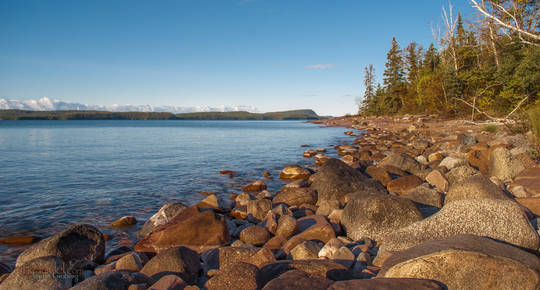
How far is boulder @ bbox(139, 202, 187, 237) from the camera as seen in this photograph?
693 centimetres

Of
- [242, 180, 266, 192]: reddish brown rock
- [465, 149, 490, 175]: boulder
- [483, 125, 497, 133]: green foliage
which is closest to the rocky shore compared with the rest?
[465, 149, 490, 175]: boulder

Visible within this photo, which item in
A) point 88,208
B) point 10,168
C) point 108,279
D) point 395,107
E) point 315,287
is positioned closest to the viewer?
point 315,287

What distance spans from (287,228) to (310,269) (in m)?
2.32

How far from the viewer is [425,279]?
296cm

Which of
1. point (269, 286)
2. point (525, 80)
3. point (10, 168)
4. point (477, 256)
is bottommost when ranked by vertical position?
point (10, 168)

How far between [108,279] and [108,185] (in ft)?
31.2

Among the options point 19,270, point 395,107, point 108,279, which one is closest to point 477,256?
point 108,279

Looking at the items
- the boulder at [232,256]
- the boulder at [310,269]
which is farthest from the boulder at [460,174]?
the boulder at [232,256]

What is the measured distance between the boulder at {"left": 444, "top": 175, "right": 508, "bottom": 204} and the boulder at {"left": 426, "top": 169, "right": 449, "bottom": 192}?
1965 millimetres

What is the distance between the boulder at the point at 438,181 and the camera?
8562mm

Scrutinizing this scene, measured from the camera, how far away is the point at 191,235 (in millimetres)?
5887

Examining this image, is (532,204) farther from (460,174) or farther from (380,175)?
(380,175)

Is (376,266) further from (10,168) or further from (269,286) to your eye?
(10,168)

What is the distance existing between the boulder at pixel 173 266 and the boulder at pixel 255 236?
164 cm
